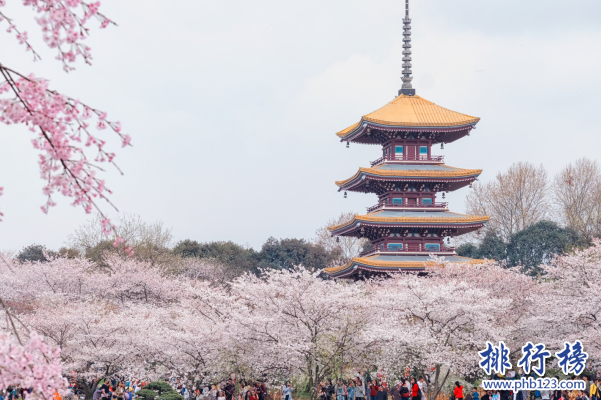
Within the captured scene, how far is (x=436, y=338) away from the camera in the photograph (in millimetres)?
24219

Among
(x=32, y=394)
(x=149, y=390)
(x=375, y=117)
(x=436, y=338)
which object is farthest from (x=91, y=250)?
(x=32, y=394)

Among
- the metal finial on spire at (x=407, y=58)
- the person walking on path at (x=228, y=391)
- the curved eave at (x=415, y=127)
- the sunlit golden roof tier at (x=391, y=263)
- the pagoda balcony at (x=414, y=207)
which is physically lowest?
the person walking on path at (x=228, y=391)

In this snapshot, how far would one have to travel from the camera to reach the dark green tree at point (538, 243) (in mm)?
51625

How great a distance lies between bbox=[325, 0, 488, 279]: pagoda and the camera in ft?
125

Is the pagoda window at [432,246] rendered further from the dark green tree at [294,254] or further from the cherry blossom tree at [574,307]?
the dark green tree at [294,254]

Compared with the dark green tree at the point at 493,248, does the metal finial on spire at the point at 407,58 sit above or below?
above

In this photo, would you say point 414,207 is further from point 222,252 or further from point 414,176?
point 222,252

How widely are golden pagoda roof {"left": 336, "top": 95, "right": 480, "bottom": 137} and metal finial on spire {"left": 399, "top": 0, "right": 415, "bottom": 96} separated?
39.5 inches

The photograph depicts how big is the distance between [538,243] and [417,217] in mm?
17698

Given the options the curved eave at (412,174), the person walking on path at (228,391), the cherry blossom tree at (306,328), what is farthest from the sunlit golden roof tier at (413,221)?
the person walking on path at (228,391)

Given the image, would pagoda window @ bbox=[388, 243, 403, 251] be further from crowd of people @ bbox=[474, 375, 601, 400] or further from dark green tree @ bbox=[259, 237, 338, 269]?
dark green tree @ bbox=[259, 237, 338, 269]

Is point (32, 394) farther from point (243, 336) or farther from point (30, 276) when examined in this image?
point (30, 276)

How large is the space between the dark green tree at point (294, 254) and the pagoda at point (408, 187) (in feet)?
71.4

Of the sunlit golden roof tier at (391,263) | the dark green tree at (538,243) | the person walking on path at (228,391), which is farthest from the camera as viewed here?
the dark green tree at (538,243)
